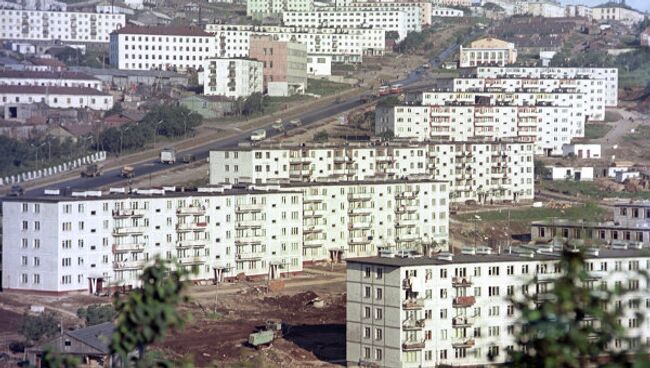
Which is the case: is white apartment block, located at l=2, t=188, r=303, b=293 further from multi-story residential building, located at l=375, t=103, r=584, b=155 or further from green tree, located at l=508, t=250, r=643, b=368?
green tree, located at l=508, t=250, r=643, b=368

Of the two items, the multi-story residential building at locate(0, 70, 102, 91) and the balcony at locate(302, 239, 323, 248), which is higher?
the multi-story residential building at locate(0, 70, 102, 91)

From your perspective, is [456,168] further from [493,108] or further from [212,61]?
[212,61]

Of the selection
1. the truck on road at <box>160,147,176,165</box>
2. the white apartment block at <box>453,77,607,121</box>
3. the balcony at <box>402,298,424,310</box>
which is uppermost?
the white apartment block at <box>453,77,607,121</box>

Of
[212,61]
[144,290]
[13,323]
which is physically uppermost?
[212,61]

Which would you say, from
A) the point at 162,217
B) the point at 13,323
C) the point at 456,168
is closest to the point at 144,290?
the point at 13,323

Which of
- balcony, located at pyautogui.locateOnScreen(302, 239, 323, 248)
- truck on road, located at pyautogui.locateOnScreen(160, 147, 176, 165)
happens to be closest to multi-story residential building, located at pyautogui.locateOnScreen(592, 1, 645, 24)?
truck on road, located at pyautogui.locateOnScreen(160, 147, 176, 165)

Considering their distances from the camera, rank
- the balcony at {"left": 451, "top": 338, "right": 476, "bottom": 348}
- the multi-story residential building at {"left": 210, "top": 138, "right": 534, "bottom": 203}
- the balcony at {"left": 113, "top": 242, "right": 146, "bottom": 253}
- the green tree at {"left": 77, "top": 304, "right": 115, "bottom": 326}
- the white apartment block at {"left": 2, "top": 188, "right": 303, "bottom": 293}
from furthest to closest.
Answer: the multi-story residential building at {"left": 210, "top": 138, "right": 534, "bottom": 203}, the balcony at {"left": 113, "top": 242, "right": 146, "bottom": 253}, the white apartment block at {"left": 2, "top": 188, "right": 303, "bottom": 293}, the green tree at {"left": 77, "top": 304, "right": 115, "bottom": 326}, the balcony at {"left": 451, "top": 338, "right": 476, "bottom": 348}

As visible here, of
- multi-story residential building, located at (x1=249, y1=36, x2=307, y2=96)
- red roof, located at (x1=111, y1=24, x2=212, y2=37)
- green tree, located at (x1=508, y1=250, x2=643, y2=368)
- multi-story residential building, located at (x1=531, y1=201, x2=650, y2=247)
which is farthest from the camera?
red roof, located at (x1=111, y1=24, x2=212, y2=37)

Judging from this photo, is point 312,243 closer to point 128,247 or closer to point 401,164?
point 128,247
